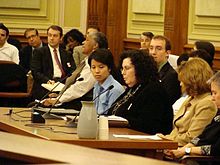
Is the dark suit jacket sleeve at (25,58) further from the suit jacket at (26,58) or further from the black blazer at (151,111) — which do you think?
the black blazer at (151,111)

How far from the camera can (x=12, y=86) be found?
9117 millimetres

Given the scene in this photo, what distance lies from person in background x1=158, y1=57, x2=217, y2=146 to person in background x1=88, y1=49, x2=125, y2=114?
1.05 metres

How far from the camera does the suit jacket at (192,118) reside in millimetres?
5453

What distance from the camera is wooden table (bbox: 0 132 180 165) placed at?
226 cm

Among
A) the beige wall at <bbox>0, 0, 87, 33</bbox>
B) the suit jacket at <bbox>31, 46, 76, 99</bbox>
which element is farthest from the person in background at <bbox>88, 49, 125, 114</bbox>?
the beige wall at <bbox>0, 0, 87, 33</bbox>

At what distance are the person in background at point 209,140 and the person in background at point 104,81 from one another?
127 centimetres

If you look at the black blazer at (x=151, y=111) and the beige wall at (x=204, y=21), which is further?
the beige wall at (x=204, y=21)

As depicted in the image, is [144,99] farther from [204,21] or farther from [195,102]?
[204,21]

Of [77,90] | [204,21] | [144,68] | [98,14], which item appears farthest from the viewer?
[98,14]

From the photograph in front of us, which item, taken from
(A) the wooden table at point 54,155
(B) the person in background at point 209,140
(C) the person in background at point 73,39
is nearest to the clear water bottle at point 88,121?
(B) the person in background at point 209,140

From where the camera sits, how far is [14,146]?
2525 mm

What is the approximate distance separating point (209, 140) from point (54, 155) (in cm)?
311

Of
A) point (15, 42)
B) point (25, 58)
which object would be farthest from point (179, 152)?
point (15, 42)

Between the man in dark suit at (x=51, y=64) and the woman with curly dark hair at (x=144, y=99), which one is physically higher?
the woman with curly dark hair at (x=144, y=99)
